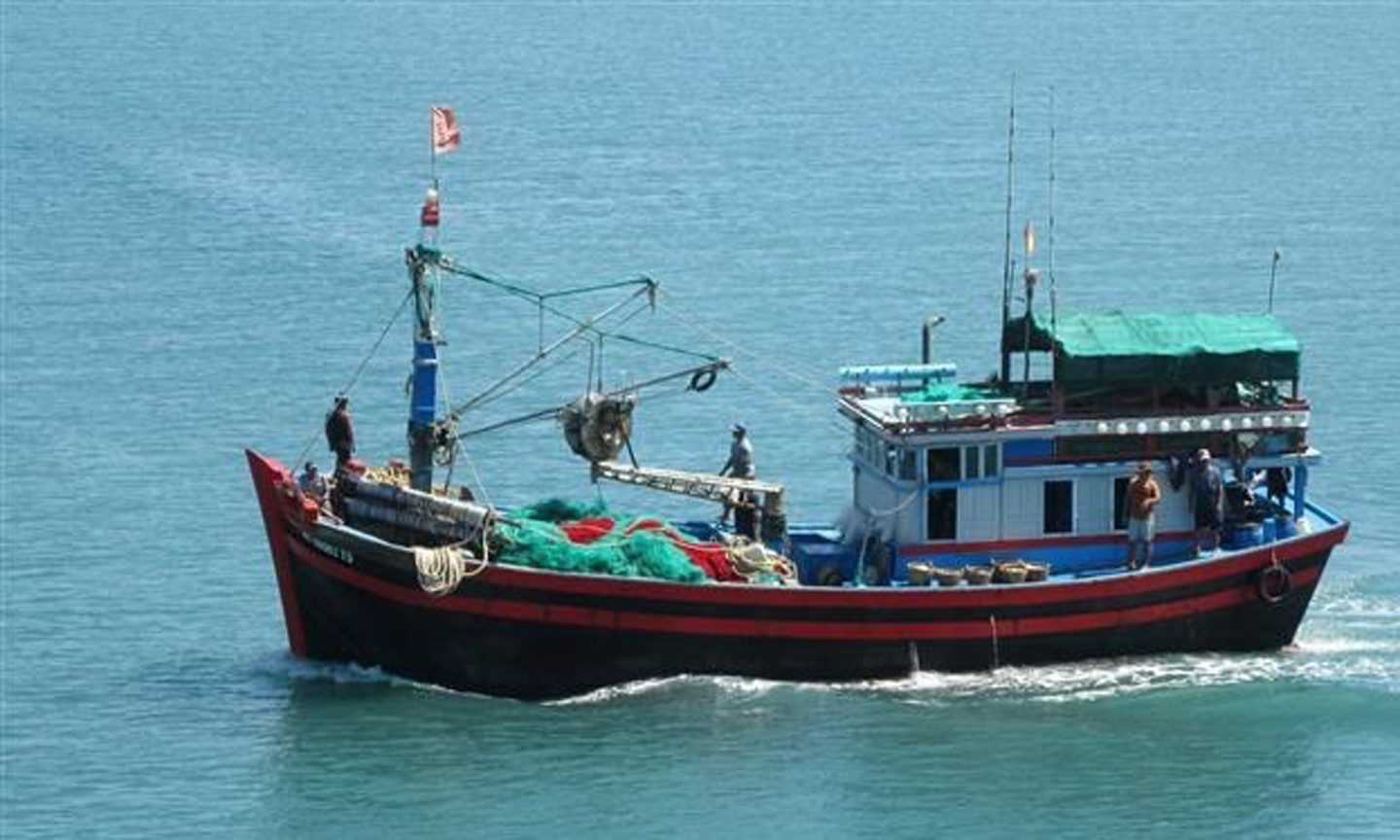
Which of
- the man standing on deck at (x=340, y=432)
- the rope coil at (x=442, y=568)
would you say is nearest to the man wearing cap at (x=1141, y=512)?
A: the rope coil at (x=442, y=568)

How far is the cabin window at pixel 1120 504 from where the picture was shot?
45.6m

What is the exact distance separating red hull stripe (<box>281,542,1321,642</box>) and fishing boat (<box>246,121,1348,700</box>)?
0.11 feet

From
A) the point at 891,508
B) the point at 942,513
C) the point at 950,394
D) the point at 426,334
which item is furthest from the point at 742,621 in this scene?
the point at 426,334

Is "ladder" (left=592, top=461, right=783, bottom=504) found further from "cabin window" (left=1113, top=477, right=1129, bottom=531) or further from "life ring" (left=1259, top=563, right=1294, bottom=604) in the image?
"life ring" (left=1259, top=563, right=1294, bottom=604)

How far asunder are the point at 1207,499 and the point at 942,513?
3345mm

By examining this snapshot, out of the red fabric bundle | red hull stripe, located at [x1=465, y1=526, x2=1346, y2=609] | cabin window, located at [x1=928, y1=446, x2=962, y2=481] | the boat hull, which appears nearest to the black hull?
the boat hull

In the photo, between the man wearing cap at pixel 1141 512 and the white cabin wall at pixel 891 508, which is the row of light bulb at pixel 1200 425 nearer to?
the man wearing cap at pixel 1141 512

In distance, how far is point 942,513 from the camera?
45.2 m

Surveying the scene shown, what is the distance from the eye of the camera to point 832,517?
53750 mm

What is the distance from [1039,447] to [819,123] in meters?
55.2

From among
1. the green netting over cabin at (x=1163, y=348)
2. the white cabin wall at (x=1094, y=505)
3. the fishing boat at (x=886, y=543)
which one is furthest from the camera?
the white cabin wall at (x=1094, y=505)

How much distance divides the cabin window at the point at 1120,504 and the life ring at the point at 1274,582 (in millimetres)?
1832

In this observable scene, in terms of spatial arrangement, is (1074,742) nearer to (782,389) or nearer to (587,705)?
(587,705)

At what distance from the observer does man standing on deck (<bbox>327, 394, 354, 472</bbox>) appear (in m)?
45.1
